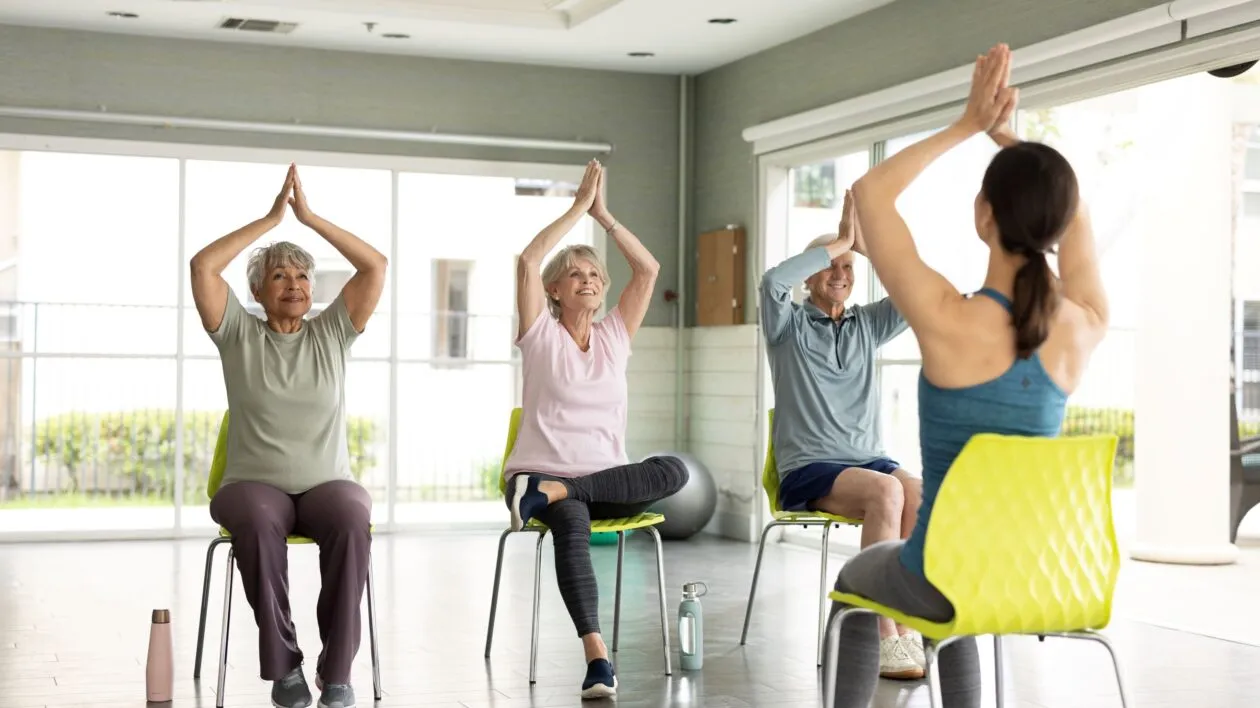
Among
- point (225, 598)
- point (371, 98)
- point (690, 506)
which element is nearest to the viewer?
point (225, 598)

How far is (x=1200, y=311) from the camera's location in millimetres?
6812

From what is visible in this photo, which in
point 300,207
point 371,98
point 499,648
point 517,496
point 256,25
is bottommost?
point 499,648

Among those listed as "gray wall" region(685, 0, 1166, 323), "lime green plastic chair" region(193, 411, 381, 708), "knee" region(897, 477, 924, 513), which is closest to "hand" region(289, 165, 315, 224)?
"lime green plastic chair" region(193, 411, 381, 708)

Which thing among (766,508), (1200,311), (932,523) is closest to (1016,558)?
(932,523)

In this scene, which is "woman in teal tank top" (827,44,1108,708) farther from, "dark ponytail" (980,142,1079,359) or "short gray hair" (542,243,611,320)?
"short gray hair" (542,243,611,320)

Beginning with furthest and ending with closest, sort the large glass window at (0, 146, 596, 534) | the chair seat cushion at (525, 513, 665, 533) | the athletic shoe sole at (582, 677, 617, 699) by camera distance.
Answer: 1. the large glass window at (0, 146, 596, 534)
2. the chair seat cushion at (525, 513, 665, 533)
3. the athletic shoe sole at (582, 677, 617, 699)

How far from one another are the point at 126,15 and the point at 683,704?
4.92 meters

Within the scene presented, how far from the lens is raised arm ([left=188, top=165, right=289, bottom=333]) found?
3553 millimetres

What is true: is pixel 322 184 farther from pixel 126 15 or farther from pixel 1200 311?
pixel 1200 311

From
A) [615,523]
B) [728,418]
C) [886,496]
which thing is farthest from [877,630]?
[728,418]

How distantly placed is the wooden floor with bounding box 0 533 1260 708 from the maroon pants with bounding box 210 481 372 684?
0.26 metres

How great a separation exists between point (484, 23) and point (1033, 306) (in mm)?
5456

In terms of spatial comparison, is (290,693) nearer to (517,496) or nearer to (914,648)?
(517,496)

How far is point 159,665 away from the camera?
3590 millimetres
